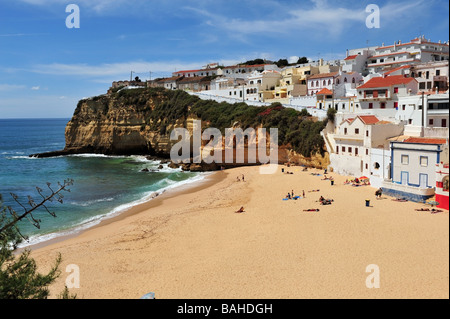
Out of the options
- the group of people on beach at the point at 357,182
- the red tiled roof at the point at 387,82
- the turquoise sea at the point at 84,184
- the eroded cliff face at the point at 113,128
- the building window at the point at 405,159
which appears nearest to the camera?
the building window at the point at 405,159

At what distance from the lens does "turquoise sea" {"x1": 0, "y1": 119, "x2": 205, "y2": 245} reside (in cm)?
2708

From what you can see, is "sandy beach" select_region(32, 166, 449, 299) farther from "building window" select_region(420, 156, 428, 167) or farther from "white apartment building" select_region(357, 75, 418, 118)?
"white apartment building" select_region(357, 75, 418, 118)

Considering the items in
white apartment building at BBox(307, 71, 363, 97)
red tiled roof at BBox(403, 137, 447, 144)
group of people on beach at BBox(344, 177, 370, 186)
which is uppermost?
white apartment building at BBox(307, 71, 363, 97)

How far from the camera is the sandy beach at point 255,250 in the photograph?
1327 cm

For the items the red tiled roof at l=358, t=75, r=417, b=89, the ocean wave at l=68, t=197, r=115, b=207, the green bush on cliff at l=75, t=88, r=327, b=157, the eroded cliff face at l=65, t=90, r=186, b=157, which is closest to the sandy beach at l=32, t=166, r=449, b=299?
the ocean wave at l=68, t=197, r=115, b=207

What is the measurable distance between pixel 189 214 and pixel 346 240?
12410 millimetres

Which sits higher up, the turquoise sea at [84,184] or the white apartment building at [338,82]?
the white apartment building at [338,82]

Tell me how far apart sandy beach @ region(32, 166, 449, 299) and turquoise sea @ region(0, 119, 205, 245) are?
3.06 meters

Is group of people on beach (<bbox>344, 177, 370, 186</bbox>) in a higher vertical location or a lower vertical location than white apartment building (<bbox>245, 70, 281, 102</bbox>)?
lower

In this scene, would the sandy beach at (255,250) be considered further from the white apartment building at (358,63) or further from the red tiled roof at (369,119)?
the white apartment building at (358,63)

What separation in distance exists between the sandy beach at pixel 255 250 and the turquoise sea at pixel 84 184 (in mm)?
3056

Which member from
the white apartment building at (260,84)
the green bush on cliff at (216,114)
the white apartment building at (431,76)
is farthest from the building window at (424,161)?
the white apartment building at (260,84)
